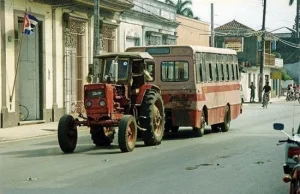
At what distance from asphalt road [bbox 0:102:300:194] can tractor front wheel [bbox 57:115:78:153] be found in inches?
8.6

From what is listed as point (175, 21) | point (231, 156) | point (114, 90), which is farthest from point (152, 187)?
point (175, 21)

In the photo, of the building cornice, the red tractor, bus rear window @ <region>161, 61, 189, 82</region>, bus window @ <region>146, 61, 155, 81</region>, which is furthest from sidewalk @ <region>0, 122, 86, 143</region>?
the building cornice

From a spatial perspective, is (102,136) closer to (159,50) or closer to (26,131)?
(159,50)

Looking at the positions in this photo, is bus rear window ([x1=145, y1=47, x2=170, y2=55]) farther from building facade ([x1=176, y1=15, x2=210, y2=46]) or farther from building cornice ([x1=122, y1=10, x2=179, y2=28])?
building facade ([x1=176, y1=15, x2=210, y2=46])

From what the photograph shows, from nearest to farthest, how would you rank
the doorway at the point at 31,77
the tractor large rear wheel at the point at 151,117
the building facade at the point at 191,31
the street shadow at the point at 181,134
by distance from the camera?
the tractor large rear wheel at the point at 151,117 < the street shadow at the point at 181,134 < the doorway at the point at 31,77 < the building facade at the point at 191,31

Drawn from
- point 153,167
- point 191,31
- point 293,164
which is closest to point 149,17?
point 191,31

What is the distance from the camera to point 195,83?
20016 millimetres

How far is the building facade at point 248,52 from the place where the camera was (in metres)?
65.2

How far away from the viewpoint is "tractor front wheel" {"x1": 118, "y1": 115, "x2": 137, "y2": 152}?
15.6 metres

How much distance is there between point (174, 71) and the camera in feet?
66.1

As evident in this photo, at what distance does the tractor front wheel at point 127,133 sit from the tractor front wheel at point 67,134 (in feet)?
4.38

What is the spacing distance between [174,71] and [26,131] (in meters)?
6.78

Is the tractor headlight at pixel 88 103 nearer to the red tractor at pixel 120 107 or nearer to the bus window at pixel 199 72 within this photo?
the red tractor at pixel 120 107

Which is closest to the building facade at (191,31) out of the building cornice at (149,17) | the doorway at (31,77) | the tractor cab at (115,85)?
the building cornice at (149,17)
